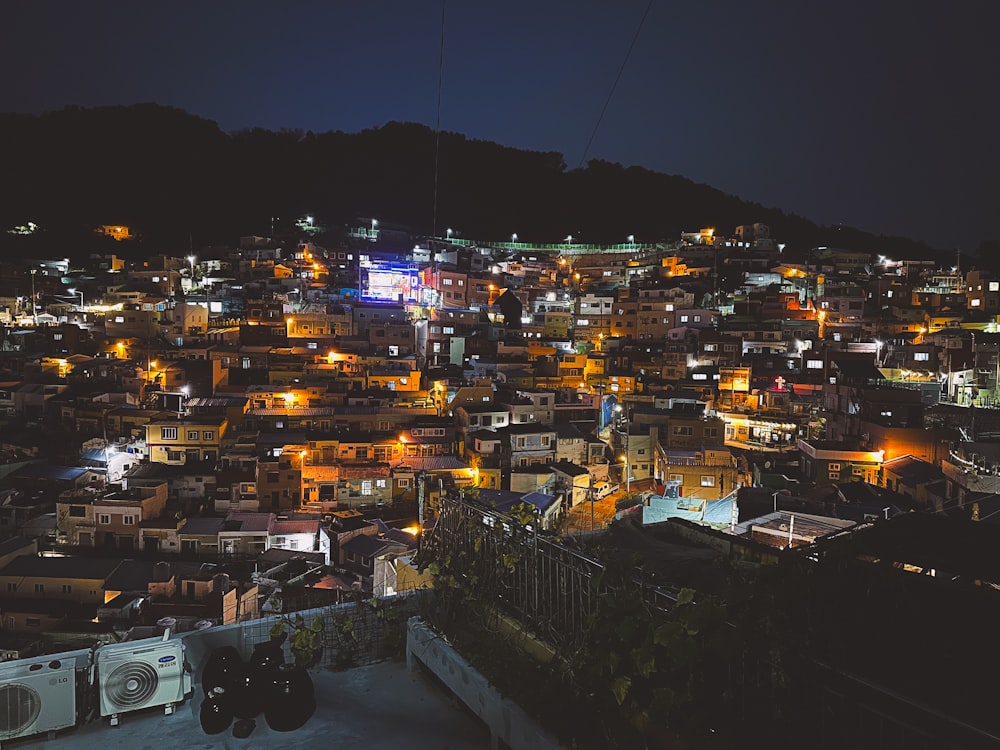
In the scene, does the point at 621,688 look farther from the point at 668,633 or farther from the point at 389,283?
the point at 389,283

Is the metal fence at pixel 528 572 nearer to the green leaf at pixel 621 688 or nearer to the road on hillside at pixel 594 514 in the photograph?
the green leaf at pixel 621 688

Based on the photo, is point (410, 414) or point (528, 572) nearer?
point (528, 572)

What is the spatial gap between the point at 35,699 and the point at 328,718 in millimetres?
1222

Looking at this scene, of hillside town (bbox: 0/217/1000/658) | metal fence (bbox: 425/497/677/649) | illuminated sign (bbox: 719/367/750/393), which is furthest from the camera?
illuminated sign (bbox: 719/367/750/393)

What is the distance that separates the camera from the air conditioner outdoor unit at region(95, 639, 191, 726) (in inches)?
112

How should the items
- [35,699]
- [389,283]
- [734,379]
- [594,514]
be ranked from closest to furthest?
1. [35,699]
2. [594,514]
3. [734,379]
4. [389,283]

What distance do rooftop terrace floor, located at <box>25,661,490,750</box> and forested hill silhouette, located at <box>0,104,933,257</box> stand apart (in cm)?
4447

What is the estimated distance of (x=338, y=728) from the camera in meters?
2.84

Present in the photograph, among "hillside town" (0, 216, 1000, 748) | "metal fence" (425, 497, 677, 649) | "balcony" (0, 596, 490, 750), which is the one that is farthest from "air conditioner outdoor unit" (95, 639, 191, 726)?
"metal fence" (425, 497, 677, 649)

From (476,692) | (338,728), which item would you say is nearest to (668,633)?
(476,692)

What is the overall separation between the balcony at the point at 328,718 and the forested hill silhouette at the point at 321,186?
145ft

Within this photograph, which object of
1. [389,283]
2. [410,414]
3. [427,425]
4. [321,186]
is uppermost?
[321,186]

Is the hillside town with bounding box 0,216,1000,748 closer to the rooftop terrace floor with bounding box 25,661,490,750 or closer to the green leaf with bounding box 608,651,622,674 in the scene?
the rooftop terrace floor with bounding box 25,661,490,750

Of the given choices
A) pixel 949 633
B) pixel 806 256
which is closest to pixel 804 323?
pixel 806 256
